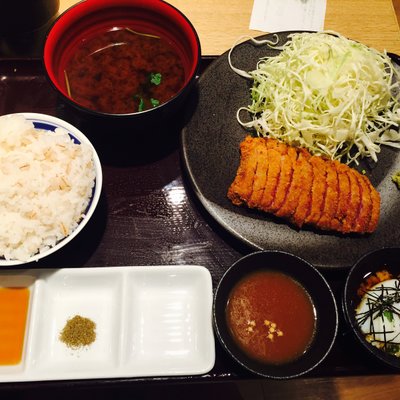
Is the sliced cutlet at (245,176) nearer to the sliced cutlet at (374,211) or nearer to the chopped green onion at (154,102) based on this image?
the chopped green onion at (154,102)

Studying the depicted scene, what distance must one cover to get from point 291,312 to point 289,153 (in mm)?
835

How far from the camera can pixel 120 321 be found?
2.05m

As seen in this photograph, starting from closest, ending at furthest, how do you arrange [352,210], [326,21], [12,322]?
[12,322] < [352,210] < [326,21]

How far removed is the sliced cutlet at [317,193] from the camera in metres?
2.24

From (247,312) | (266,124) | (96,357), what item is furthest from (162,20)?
(96,357)

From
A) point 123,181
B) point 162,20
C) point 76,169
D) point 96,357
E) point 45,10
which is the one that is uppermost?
point 162,20

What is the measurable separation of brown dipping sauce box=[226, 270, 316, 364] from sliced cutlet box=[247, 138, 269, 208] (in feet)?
1.19

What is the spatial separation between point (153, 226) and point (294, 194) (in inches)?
29.1

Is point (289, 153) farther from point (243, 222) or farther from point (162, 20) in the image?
point (162, 20)

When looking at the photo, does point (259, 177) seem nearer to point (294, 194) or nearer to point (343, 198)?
point (294, 194)

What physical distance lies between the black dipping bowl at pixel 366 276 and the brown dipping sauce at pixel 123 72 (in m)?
1.26

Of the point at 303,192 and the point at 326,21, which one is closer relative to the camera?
the point at 303,192

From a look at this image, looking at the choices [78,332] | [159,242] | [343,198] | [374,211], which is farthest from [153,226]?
[374,211]

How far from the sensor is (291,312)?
6.72ft
